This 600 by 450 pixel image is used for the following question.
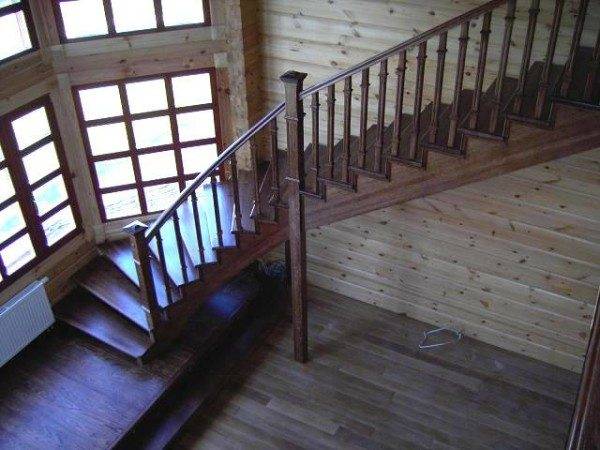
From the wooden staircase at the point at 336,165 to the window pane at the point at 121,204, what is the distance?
311mm

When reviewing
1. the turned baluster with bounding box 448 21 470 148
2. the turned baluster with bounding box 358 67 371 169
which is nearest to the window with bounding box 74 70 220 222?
the turned baluster with bounding box 358 67 371 169

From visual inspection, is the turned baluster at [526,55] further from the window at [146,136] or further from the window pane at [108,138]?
the window pane at [108,138]

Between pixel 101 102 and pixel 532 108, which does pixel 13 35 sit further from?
pixel 532 108

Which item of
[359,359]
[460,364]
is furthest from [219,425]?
[460,364]

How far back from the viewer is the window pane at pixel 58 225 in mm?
5238

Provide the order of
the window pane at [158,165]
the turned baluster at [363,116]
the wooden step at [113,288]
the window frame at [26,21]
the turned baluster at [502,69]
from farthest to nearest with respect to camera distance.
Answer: the window pane at [158,165] → the wooden step at [113,288] → the window frame at [26,21] → the turned baluster at [363,116] → the turned baluster at [502,69]

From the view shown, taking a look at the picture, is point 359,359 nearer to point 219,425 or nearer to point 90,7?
point 219,425

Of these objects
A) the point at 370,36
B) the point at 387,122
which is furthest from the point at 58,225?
the point at 370,36

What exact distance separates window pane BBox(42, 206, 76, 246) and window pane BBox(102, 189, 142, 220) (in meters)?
0.33

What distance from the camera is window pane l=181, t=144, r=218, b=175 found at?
5.66m

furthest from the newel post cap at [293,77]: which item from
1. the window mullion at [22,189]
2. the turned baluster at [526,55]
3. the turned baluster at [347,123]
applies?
the window mullion at [22,189]

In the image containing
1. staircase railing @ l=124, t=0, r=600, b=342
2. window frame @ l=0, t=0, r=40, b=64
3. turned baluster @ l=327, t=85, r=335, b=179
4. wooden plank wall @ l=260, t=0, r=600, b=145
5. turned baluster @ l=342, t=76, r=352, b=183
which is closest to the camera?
staircase railing @ l=124, t=0, r=600, b=342

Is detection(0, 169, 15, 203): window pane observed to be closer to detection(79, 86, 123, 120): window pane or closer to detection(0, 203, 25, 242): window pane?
detection(0, 203, 25, 242): window pane

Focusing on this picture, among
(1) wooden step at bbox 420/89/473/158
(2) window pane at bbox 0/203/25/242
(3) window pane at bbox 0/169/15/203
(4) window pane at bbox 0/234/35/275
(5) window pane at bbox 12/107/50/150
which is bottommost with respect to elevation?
(4) window pane at bbox 0/234/35/275
